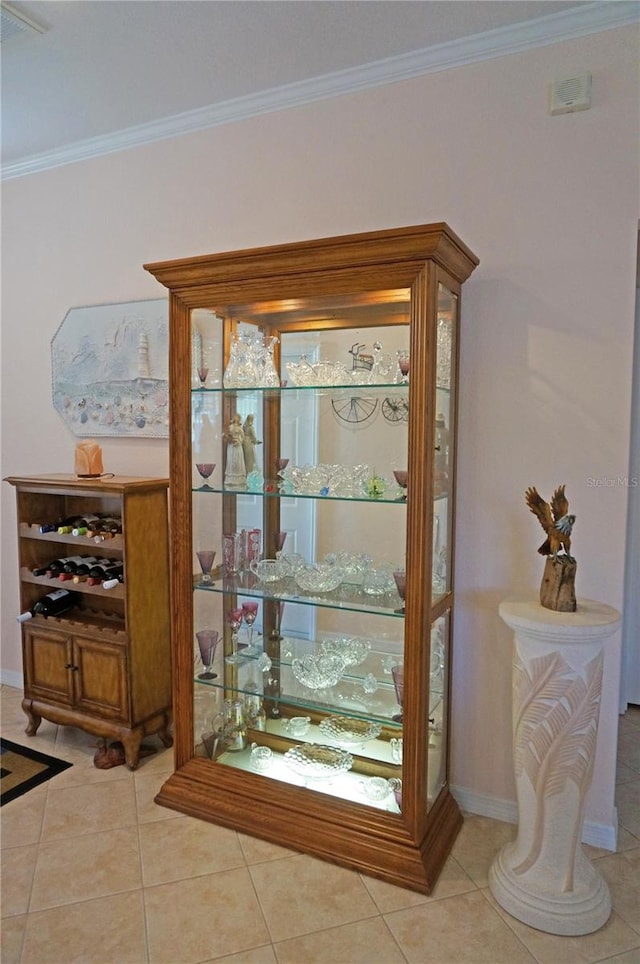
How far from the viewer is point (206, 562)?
250cm

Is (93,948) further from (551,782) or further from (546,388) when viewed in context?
(546,388)

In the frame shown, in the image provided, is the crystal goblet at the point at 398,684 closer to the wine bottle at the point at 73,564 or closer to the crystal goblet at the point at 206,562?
the crystal goblet at the point at 206,562

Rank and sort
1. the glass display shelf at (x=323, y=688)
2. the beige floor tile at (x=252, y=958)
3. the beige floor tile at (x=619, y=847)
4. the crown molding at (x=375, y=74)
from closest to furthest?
the beige floor tile at (x=252, y=958) → the crown molding at (x=375, y=74) → the beige floor tile at (x=619, y=847) → the glass display shelf at (x=323, y=688)

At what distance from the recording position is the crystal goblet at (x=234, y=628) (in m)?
2.57

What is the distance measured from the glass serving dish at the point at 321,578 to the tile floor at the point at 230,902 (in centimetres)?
94

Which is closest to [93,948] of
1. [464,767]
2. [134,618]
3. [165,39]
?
[134,618]

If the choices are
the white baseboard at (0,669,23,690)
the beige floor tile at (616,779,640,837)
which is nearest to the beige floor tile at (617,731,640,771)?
the beige floor tile at (616,779,640,837)

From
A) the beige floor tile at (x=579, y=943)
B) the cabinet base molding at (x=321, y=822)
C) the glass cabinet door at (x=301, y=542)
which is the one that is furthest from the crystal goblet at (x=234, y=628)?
the beige floor tile at (x=579, y=943)

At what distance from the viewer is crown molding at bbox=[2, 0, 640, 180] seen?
6.73 ft

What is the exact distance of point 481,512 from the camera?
234 cm

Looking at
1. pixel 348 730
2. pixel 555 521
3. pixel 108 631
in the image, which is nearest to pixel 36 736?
pixel 108 631

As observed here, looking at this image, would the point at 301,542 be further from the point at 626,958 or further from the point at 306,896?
the point at 626,958

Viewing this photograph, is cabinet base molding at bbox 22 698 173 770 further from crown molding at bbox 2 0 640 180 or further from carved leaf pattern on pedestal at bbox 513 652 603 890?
crown molding at bbox 2 0 640 180

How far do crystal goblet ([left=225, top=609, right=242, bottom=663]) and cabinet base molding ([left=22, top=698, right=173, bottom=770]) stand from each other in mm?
563
